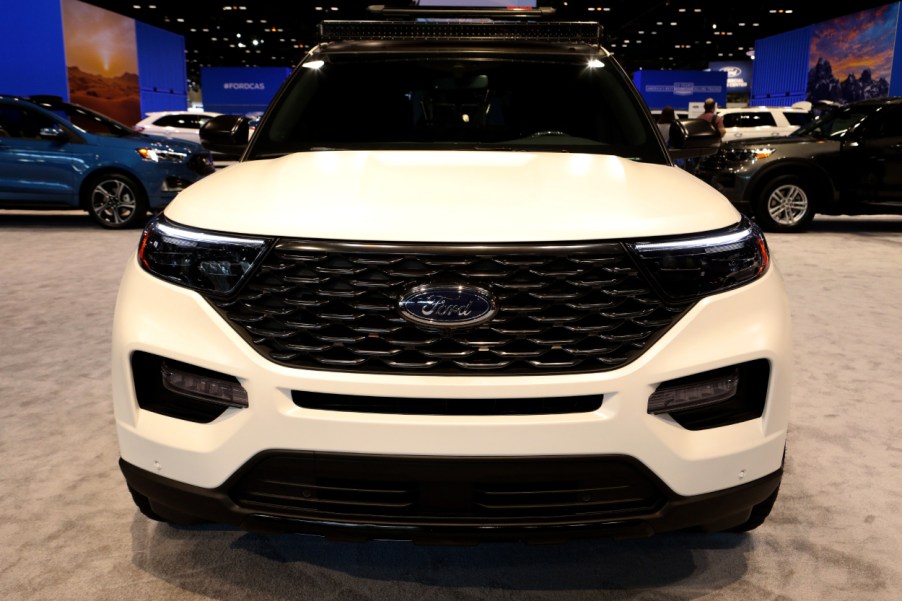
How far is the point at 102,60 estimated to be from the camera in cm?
2267

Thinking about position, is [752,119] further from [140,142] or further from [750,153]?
[140,142]

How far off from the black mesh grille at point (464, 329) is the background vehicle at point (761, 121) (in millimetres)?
13663

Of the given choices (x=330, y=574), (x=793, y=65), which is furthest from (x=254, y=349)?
(x=793, y=65)

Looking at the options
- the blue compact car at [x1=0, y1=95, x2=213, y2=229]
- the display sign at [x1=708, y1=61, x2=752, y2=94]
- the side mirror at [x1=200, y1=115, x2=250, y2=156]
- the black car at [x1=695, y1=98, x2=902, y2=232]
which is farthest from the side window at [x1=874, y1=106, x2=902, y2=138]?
the display sign at [x1=708, y1=61, x2=752, y2=94]

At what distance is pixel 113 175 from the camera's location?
29.8ft

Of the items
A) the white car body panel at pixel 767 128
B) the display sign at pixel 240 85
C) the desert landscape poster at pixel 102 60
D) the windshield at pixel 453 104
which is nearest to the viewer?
the windshield at pixel 453 104

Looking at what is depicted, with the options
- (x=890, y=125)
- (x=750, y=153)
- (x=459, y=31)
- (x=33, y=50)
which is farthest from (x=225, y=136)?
(x=33, y=50)

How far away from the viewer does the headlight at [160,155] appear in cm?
905

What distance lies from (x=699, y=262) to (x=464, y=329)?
56 cm

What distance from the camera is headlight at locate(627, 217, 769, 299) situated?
5.77 feet

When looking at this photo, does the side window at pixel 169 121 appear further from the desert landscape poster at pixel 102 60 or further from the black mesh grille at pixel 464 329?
the black mesh grille at pixel 464 329

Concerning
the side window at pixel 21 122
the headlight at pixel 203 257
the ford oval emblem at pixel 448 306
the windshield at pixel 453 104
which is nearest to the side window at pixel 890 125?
the windshield at pixel 453 104

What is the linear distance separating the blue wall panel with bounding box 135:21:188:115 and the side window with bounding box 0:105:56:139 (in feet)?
60.7

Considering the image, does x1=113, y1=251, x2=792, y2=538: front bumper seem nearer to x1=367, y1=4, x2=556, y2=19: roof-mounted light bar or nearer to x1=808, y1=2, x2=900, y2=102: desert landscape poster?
x1=367, y1=4, x2=556, y2=19: roof-mounted light bar
